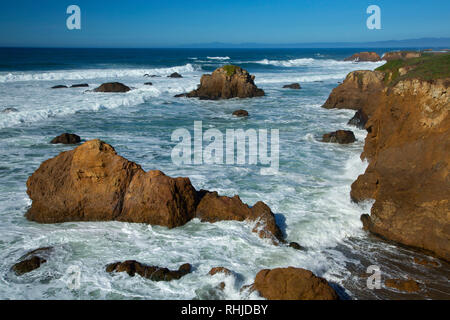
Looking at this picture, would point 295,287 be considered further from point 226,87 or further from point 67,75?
point 67,75

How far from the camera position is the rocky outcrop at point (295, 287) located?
17.6 feet

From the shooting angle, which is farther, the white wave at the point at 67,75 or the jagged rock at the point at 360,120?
the white wave at the point at 67,75

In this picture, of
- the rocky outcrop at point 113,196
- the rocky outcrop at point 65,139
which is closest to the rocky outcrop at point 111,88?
the rocky outcrop at point 65,139

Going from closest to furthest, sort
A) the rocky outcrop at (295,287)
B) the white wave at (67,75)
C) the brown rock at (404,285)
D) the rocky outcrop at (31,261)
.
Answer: the rocky outcrop at (295,287) → the brown rock at (404,285) → the rocky outcrop at (31,261) → the white wave at (67,75)

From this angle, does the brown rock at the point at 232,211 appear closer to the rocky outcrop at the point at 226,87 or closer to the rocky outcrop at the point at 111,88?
the rocky outcrop at the point at 226,87

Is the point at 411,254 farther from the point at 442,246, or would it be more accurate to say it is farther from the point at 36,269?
the point at 36,269

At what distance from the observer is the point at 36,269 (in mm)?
6363

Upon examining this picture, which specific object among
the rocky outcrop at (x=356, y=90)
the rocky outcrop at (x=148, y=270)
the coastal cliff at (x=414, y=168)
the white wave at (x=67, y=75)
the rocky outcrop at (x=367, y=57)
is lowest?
the rocky outcrop at (x=148, y=270)

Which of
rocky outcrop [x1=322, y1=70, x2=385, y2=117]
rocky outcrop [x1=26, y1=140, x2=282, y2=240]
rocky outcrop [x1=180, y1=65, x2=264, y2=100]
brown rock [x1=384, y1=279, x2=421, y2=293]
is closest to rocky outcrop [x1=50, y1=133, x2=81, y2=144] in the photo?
rocky outcrop [x1=26, y1=140, x2=282, y2=240]

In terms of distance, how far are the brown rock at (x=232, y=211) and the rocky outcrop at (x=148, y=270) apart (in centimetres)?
206

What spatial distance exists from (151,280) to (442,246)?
17.4ft

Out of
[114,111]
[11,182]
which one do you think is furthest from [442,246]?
[114,111]

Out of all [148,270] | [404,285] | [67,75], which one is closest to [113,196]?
[148,270]

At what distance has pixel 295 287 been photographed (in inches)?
212
